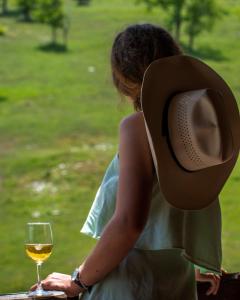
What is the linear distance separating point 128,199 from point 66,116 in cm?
394

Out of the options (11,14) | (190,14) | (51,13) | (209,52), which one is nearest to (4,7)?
(11,14)

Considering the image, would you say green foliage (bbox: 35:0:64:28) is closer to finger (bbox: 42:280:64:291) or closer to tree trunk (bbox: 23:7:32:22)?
tree trunk (bbox: 23:7:32:22)

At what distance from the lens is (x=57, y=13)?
512 centimetres

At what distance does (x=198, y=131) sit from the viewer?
108cm

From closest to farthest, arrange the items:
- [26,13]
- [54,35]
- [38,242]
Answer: [38,242]
[26,13]
[54,35]

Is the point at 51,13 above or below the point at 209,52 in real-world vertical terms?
above

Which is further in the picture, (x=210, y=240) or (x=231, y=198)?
(x=231, y=198)

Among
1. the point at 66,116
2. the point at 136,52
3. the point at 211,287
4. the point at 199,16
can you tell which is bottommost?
the point at 66,116

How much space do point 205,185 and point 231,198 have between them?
295cm

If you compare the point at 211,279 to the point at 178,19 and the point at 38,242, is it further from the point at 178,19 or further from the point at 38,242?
the point at 178,19

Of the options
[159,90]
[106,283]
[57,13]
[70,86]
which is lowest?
[70,86]

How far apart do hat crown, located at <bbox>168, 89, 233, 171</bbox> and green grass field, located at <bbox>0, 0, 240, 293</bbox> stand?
2.58 m

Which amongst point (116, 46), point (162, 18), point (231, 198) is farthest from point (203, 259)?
point (162, 18)

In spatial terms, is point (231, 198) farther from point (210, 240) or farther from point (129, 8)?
point (210, 240)
